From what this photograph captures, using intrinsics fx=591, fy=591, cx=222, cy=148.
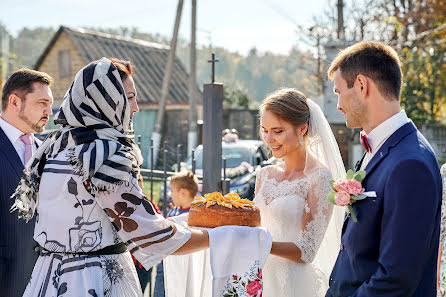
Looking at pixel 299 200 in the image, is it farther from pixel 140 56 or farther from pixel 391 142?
pixel 140 56

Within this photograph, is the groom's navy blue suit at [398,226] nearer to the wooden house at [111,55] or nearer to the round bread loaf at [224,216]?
the round bread loaf at [224,216]

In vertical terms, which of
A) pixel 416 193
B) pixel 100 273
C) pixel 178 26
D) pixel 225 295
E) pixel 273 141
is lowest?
pixel 225 295

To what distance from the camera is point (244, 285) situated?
3.32 metres

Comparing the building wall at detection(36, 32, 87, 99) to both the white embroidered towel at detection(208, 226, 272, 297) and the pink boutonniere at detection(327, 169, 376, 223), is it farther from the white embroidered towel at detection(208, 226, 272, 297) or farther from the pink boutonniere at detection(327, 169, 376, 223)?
the pink boutonniere at detection(327, 169, 376, 223)

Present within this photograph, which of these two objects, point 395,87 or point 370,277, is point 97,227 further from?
point 395,87

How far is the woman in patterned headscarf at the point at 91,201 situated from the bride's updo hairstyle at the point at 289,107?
4.15 feet

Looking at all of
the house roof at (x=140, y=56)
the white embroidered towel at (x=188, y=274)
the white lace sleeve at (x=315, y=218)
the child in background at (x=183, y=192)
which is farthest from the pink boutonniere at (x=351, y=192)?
the house roof at (x=140, y=56)

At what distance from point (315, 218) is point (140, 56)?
2768 centimetres

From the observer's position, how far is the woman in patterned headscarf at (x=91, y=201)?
8.73 feet

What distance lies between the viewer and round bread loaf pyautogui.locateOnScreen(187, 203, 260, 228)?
340 cm

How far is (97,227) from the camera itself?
2.69 meters

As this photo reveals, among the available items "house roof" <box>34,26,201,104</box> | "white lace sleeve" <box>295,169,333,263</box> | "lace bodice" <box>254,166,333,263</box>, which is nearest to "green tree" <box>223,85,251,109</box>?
"house roof" <box>34,26,201,104</box>

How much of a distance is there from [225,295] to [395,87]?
5.04ft

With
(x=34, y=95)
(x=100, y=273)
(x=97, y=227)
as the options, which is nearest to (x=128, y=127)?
(x=97, y=227)
